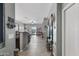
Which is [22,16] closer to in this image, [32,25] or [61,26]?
[32,25]

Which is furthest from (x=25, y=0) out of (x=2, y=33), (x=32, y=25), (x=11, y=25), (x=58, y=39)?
(x=58, y=39)

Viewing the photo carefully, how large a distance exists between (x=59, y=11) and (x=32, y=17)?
0.47 meters

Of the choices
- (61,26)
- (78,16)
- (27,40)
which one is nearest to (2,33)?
(78,16)

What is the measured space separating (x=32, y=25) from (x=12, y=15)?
38cm

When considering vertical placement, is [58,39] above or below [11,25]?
below

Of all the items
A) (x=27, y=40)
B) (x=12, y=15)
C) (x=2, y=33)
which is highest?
(x=12, y=15)

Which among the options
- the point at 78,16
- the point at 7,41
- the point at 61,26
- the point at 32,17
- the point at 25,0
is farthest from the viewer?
the point at 32,17

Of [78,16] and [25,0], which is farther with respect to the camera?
[78,16]

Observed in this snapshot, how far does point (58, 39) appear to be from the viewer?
181 centimetres

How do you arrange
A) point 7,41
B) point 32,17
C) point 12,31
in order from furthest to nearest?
point 32,17 → point 12,31 → point 7,41

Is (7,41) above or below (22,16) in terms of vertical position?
below

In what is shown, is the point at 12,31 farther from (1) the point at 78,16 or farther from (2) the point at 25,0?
(1) the point at 78,16

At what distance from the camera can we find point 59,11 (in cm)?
181

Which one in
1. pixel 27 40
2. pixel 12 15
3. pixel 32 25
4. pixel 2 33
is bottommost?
pixel 27 40
